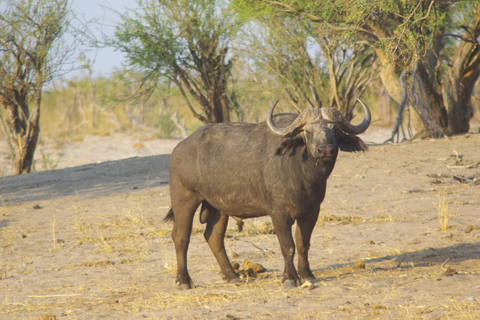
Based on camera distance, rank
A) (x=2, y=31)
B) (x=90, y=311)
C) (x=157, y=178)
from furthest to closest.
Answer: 1. (x=2, y=31)
2. (x=157, y=178)
3. (x=90, y=311)

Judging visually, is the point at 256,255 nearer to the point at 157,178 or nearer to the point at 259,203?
the point at 259,203

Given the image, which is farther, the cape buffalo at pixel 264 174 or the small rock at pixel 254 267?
the small rock at pixel 254 267

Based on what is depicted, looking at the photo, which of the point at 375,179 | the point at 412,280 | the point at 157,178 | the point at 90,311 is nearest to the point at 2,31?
the point at 157,178

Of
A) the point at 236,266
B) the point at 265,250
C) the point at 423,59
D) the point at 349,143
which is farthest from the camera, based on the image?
the point at 423,59

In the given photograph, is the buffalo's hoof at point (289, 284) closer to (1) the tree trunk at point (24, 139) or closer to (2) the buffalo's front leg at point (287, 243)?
(2) the buffalo's front leg at point (287, 243)

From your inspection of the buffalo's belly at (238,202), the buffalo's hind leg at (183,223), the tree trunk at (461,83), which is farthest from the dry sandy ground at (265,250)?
the tree trunk at (461,83)

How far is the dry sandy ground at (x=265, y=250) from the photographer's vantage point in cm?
453

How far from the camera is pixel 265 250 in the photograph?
6.73m

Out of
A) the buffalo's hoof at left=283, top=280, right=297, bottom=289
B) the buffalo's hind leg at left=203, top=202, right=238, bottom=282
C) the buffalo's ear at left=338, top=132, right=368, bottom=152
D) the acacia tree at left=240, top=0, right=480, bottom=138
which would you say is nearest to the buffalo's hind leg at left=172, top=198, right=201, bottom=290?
the buffalo's hind leg at left=203, top=202, right=238, bottom=282

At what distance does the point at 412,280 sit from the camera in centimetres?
485

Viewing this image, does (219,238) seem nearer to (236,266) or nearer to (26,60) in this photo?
(236,266)

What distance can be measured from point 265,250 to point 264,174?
6.29 ft

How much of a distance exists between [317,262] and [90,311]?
2.63m

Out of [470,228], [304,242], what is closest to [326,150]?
[304,242]
